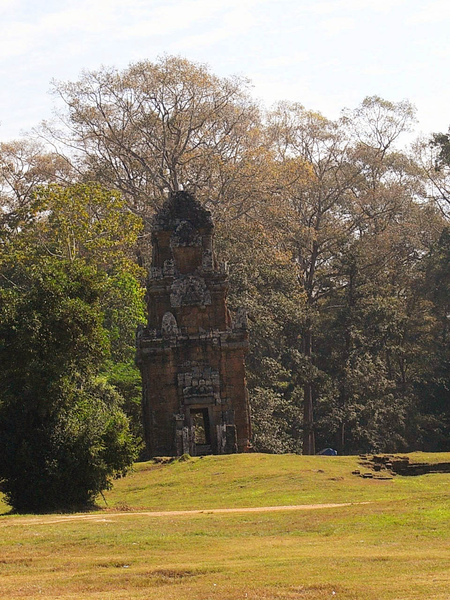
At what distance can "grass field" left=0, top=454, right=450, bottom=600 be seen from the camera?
9773 mm

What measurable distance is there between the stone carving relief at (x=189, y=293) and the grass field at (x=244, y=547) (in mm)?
11026

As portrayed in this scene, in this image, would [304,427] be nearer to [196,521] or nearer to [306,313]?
[306,313]

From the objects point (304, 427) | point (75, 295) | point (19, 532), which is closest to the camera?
point (19, 532)

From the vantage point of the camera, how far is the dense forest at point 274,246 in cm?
3756

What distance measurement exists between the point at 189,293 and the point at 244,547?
19844mm

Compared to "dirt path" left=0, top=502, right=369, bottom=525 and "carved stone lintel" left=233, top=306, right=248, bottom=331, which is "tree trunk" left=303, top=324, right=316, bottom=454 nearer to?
"carved stone lintel" left=233, top=306, right=248, bottom=331

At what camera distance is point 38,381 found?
784 inches

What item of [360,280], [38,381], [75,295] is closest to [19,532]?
[38,381]

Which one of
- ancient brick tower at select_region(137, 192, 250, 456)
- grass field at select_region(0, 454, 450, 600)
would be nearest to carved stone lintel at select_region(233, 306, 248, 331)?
ancient brick tower at select_region(137, 192, 250, 456)

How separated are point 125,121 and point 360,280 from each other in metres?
13.8

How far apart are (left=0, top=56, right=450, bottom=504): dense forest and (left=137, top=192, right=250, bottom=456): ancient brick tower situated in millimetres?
2123

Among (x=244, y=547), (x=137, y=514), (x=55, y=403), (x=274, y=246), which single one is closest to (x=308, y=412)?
(x=274, y=246)

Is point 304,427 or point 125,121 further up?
point 125,121

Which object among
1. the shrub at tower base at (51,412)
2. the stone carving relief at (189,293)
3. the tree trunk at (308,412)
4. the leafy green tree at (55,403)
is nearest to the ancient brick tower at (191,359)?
the stone carving relief at (189,293)
